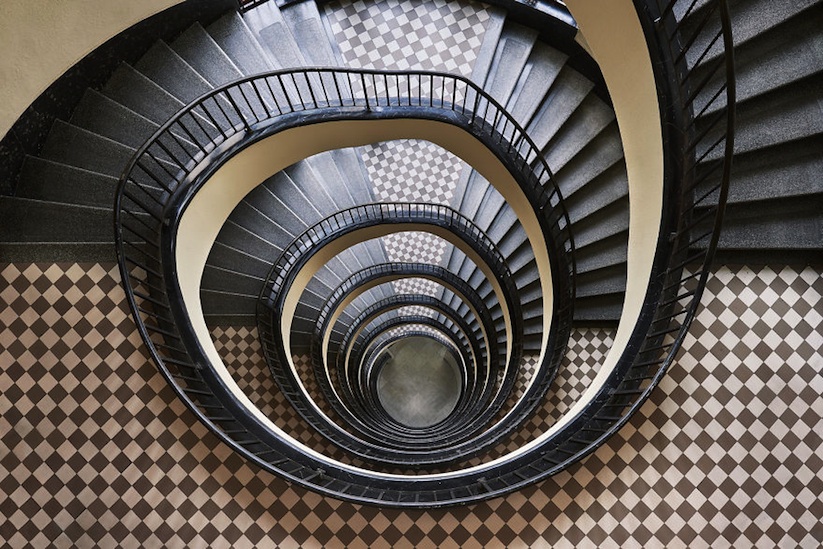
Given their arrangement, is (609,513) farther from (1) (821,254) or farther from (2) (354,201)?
(2) (354,201)

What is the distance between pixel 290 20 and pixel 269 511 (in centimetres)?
547

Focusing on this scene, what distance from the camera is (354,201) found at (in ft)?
24.1

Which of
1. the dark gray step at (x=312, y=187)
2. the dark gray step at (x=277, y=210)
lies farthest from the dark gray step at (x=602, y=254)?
the dark gray step at (x=277, y=210)

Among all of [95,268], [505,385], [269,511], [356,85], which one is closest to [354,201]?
[356,85]

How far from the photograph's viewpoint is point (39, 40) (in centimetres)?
261

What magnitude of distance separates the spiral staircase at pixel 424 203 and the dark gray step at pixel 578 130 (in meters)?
0.02

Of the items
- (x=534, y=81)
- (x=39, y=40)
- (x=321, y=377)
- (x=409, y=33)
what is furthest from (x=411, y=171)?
(x=39, y=40)

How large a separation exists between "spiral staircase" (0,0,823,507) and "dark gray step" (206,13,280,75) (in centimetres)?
2

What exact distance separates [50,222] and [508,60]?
16.2ft

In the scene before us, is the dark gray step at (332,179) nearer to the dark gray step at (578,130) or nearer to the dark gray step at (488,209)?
the dark gray step at (488,209)

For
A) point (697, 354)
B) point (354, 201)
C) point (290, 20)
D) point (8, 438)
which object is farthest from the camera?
point (354, 201)

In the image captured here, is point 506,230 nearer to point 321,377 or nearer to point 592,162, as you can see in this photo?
point 592,162

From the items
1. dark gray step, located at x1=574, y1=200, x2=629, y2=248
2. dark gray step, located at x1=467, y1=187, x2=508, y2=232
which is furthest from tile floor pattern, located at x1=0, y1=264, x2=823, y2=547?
dark gray step, located at x1=467, y1=187, x2=508, y2=232

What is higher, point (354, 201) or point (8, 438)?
point (354, 201)
